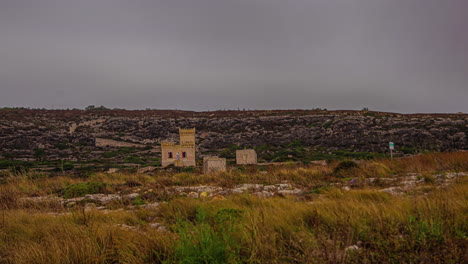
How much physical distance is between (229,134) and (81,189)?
48520 mm

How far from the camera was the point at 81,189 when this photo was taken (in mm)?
6875

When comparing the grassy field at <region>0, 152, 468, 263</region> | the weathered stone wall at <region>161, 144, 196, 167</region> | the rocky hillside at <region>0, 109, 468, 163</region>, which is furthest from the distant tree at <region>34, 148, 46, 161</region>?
the grassy field at <region>0, 152, 468, 263</region>

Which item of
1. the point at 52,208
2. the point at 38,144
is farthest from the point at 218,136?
the point at 52,208

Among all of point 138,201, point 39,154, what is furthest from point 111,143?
point 138,201

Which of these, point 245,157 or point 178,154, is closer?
A: point 245,157

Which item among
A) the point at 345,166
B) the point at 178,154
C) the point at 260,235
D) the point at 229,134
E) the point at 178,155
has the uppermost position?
the point at 260,235

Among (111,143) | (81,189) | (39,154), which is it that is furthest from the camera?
(111,143)

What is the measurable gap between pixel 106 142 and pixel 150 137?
8947 millimetres

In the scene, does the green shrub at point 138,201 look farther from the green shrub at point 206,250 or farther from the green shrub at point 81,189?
the green shrub at point 206,250

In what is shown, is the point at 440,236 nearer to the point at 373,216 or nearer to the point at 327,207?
the point at 373,216

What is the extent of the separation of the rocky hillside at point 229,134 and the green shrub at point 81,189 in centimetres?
2552

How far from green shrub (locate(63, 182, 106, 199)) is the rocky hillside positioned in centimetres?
2552

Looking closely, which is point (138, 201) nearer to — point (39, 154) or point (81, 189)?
point (81, 189)

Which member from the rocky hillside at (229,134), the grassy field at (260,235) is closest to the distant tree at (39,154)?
the rocky hillside at (229,134)
